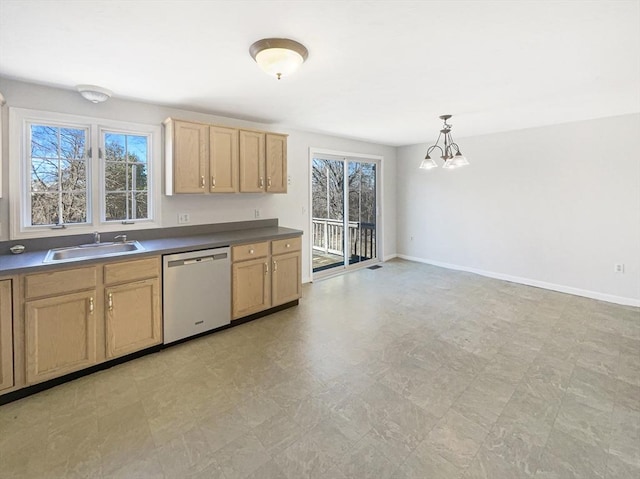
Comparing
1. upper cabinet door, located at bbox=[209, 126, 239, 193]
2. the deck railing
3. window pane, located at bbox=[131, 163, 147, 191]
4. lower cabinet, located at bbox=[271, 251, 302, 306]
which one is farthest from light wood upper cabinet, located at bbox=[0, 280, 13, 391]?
the deck railing

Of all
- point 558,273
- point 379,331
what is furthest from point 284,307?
point 558,273

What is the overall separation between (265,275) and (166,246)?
112 cm

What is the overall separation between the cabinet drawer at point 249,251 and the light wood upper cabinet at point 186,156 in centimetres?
76

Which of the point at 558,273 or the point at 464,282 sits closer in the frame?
the point at 558,273

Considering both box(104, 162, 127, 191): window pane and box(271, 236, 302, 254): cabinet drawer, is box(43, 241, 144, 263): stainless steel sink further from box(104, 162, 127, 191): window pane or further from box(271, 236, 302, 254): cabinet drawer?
box(271, 236, 302, 254): cabinet drawer

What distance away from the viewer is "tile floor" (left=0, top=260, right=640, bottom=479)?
1.69 m

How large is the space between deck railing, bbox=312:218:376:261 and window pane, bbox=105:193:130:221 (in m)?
2.82

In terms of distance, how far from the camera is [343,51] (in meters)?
2.15

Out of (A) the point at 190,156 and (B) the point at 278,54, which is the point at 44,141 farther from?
(B) the point at 278,54

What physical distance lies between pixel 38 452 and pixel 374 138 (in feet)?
17.6

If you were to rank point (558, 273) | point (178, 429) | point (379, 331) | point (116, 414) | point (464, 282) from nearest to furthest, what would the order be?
point (178, 429) → point (116, 414) → point (379, 331) → point (558, 273) → point (464, 282)

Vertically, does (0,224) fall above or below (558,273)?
above

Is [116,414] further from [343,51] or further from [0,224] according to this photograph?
[343,51]

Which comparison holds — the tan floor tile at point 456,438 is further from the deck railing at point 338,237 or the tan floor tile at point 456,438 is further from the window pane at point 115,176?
the deck railing at point 338,237
